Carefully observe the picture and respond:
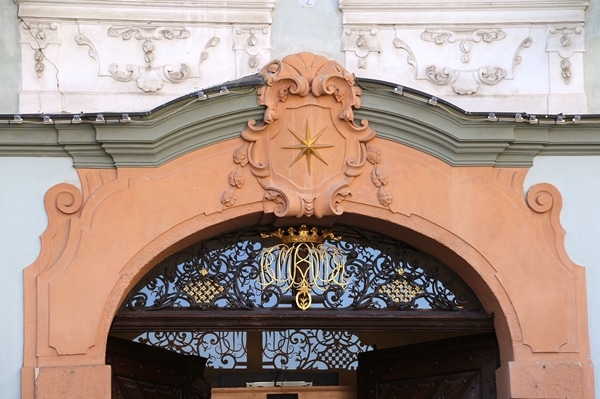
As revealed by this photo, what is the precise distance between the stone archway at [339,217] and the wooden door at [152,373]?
73 centimetres

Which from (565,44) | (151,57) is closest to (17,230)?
(151,57)

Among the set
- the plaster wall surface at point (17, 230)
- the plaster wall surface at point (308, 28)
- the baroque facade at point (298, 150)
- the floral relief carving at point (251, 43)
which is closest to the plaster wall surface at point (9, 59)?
the baroque facade at point (298, 150)

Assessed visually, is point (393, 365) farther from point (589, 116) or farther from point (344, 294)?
point (589, 116)

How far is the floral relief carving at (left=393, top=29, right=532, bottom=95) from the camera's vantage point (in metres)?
9.86

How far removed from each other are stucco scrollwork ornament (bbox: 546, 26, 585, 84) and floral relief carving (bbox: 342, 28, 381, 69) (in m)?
1.23

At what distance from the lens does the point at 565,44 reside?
32.5 feet

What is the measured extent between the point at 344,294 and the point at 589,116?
210 centimetres

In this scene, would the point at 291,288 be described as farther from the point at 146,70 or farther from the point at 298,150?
the point at 146,70

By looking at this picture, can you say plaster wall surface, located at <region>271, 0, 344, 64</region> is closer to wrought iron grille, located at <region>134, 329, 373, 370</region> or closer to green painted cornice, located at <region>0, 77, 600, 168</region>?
green painted cornice, located at <region>0, 77, 600, 168</region>

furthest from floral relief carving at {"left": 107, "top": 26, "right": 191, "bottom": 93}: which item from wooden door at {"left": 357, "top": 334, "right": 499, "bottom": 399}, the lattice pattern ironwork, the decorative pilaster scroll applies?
wooden door at {"left": 357, "top": 334, "right": 499, "bottom": 399}

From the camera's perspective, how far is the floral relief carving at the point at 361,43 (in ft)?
32.3

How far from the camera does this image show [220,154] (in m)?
9.54

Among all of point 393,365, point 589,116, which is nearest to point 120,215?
point 393,365

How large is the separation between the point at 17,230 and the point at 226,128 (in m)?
1.56
